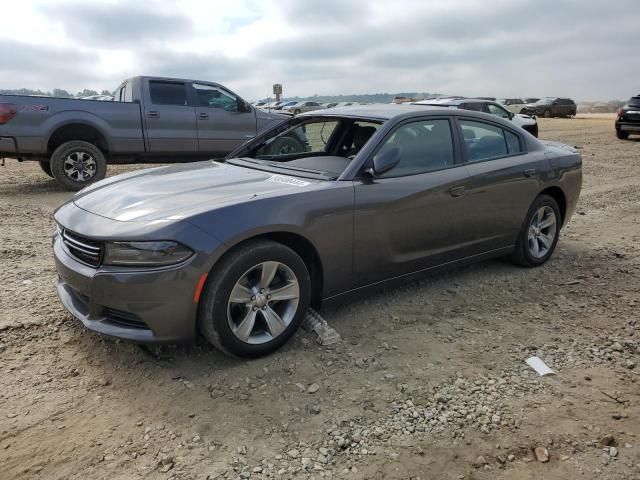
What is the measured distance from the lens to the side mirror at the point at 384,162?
3.72 meters

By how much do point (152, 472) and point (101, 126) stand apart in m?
7.16

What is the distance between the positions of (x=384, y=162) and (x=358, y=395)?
158 cm

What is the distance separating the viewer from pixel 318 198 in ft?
11.5

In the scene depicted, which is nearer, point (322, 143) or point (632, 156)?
point (322, 143)

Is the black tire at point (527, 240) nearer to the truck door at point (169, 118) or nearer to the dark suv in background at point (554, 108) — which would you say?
the truck door at point (169, 118)

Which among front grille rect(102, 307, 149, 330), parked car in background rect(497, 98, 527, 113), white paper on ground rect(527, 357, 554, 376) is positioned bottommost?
white paper on ground rect(527, 357, 554, 376)

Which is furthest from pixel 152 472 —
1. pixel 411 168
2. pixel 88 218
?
pixel 411 168

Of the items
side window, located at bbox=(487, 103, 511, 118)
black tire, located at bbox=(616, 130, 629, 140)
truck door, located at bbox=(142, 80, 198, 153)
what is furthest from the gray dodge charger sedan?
black tire, located at bbox=(616, 130, 629, 140)

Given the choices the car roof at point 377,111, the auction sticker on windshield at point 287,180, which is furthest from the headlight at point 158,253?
the car roof at point 377,111

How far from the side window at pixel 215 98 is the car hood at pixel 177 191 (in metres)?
5.64

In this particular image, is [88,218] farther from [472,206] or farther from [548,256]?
[548,256]

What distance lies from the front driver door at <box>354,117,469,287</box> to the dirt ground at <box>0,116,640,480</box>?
427mm

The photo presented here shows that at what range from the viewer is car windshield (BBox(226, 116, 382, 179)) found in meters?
4.34

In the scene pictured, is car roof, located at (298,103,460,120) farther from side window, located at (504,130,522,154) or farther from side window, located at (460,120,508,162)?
side window, located at (504,130,522,154)
